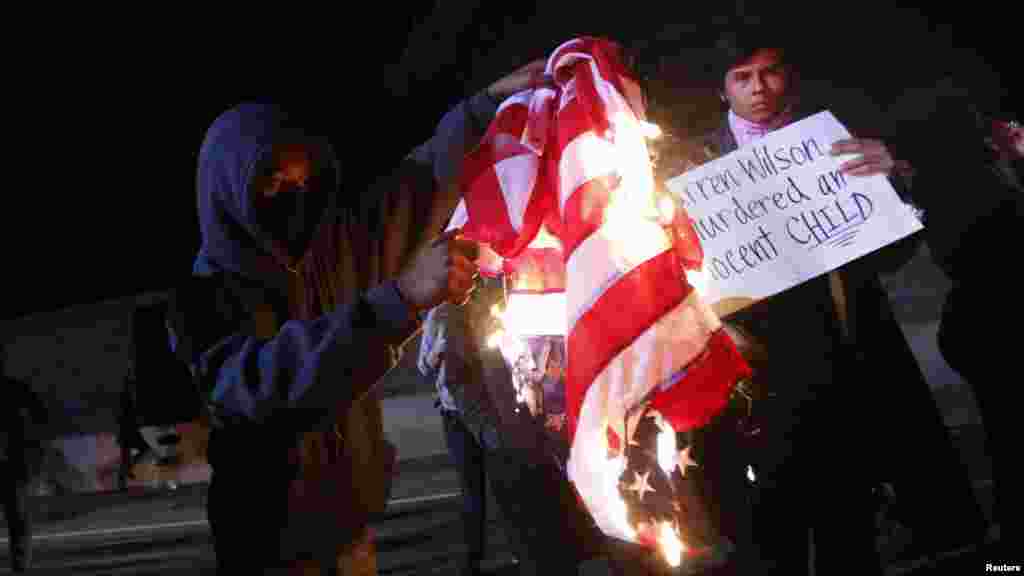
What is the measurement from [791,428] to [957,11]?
251cm

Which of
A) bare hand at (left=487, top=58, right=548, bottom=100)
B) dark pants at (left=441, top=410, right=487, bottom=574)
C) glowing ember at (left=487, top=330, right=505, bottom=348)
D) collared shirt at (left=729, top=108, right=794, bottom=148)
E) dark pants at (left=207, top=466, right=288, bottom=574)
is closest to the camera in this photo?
dark pants at (left=207, top=466, right=288, bottom=574)

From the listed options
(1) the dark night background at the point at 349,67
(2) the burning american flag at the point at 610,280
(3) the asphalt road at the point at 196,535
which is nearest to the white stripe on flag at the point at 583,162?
(2) the burning american flag at the point at 610,280

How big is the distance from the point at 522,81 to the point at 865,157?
1415mm

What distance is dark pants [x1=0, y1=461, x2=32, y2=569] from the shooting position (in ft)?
19.7

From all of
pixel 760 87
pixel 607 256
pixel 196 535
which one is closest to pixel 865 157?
pixel 760 87

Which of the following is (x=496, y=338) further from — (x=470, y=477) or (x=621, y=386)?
(x=470, y=477)

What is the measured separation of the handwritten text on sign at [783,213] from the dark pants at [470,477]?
1.40 meters

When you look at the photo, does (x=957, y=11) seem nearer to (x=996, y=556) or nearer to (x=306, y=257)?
(x=996, y=556)

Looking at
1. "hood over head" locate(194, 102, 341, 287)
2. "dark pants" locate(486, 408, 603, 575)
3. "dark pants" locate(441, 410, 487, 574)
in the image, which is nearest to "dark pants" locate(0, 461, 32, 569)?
"dark pants" locate(441, 410, 487, 574)

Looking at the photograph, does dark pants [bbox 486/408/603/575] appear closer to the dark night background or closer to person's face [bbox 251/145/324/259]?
person's face [bbox 251/145/324/259]

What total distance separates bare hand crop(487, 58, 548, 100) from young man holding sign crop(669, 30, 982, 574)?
87 cm

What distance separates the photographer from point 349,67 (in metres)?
4.75

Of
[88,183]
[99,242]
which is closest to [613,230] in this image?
[88,183]

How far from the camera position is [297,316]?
2418 mm
